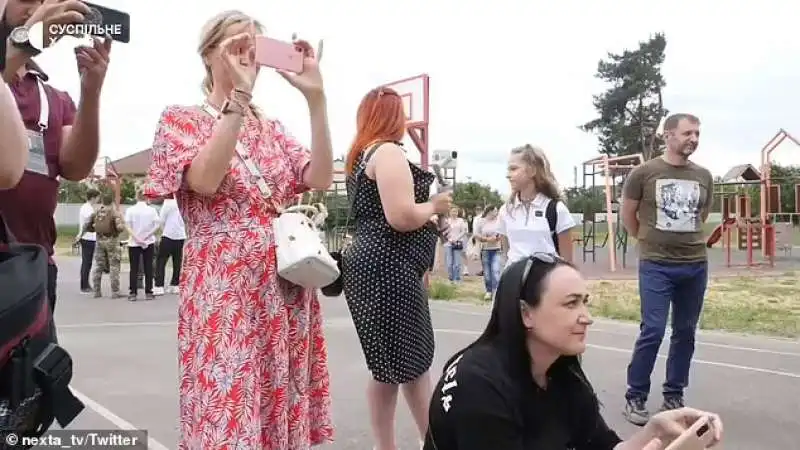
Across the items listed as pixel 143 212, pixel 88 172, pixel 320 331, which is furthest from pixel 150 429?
pixel 143 212

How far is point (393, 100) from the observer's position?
392cm

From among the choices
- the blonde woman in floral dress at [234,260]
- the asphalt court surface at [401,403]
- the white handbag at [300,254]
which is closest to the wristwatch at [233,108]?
the blonde woman in floral dress at [234,260]

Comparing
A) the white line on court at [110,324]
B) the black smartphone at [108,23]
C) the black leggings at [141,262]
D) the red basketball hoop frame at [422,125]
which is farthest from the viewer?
the red basketball hoop frame at [422,125]

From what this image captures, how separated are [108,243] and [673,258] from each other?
33.4 feet

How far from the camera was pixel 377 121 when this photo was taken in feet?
12.7

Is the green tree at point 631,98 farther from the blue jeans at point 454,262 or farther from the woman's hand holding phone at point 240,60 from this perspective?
the woman's hand holding phone at point 240,60

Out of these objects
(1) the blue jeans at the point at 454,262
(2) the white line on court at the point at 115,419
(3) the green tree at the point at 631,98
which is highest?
(3) the green tree at the point at 631,98

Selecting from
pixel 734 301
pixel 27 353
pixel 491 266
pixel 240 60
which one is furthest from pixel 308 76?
pixel 491 266

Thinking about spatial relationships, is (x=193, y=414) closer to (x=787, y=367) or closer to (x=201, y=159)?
(x=201, y=159)

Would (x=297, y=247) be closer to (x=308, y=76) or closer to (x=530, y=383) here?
(x=308, y=76)

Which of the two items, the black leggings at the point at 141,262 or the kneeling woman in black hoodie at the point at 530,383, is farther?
the black leggings at the point at 141,262

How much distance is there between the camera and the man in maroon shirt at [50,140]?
231 cm

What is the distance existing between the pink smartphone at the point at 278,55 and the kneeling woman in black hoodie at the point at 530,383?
3.30ft

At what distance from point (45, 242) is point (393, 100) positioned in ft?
6.32
